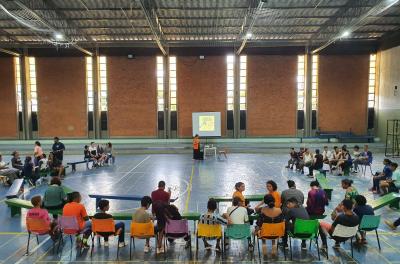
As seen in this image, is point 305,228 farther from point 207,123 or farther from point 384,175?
point 207,123

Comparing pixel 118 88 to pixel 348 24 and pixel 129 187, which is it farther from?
pixel 348 24

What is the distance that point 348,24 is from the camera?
19.2 m

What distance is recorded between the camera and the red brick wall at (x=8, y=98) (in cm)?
2577

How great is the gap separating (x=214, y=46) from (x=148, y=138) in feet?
30.8

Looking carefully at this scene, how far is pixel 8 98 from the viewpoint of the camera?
25781mm

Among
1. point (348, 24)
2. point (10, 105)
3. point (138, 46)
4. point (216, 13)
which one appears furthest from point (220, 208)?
point (10, 105)

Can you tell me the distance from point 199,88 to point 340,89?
11.8 metres

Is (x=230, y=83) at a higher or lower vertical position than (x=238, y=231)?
higher

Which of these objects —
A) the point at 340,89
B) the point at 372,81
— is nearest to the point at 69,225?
the point at 340,89

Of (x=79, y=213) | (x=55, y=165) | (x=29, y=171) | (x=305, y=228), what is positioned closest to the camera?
(x=305, y=228)

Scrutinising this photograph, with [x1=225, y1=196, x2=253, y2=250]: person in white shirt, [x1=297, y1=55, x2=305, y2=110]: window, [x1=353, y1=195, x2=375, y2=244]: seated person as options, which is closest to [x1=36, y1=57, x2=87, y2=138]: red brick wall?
[x1=297, y1=55, x2=305, y2=110]: window

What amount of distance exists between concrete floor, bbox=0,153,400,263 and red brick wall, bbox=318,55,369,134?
18.5 ft

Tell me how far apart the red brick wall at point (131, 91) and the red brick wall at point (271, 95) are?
810 cm

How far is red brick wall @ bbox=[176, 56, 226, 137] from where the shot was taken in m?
25.9
